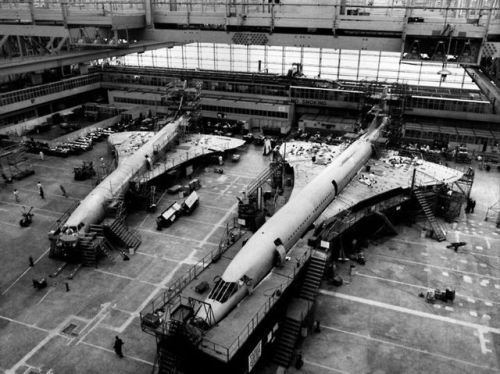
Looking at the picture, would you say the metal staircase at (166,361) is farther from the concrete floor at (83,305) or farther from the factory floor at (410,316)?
the factory floor at (410,316)

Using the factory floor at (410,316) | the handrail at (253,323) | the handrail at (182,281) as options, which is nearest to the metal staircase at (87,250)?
the handrail at (182,281)

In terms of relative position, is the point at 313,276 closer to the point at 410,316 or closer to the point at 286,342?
the point at 286,342

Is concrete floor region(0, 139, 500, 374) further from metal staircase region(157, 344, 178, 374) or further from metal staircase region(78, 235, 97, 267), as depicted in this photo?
metal staircase region(157, 344, 178, 374)

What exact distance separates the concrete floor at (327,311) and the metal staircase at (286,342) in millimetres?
1071

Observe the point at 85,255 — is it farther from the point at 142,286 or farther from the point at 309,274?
the point at 309,274

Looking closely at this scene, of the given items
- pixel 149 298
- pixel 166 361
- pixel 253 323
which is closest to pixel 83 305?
pixel 149 298

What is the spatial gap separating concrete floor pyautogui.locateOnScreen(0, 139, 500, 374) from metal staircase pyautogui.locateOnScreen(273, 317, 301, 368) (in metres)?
1.07

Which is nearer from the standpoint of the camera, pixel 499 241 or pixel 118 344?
pixel 118 344

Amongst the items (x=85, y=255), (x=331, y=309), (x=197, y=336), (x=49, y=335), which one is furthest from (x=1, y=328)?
(x=331, y=309)

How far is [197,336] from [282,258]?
10530mm

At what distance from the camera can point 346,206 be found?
48.7 metres

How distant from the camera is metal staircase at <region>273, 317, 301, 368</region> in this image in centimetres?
3316

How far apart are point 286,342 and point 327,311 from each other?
6261 mm

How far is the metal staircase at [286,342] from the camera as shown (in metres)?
33.2
